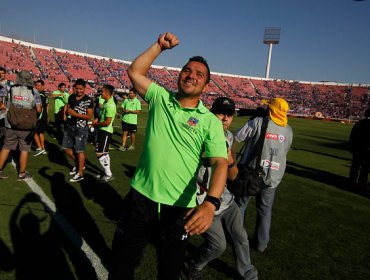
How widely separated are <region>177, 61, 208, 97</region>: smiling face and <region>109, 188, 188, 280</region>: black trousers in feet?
2.97

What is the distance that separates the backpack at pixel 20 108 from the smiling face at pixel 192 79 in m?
4.53

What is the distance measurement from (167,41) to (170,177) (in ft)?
3.71

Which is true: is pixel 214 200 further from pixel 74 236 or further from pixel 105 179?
pixel 105 179

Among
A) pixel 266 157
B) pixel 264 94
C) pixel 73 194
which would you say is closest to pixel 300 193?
pixel 266 157

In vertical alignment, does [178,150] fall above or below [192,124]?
below

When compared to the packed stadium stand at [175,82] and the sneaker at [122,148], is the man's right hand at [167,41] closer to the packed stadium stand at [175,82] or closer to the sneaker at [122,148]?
the sneaker at [122,148]

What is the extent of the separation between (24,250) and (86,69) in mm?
64642

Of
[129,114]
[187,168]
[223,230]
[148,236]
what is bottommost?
[223,230]

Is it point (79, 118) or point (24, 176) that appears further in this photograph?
point (79, 118)

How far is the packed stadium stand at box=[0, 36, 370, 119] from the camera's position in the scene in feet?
180

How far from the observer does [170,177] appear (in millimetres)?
2164

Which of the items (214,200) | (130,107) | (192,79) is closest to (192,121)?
(192,79)

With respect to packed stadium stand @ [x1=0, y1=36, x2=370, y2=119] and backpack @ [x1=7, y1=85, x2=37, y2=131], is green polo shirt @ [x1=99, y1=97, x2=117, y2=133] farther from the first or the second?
packed stadium stand @ [x1=0, y1=36, x2=370, y2=119]

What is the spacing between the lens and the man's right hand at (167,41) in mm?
2359
